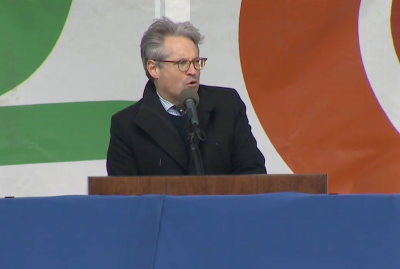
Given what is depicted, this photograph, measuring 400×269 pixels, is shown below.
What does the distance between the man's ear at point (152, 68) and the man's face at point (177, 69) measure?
0.09ft

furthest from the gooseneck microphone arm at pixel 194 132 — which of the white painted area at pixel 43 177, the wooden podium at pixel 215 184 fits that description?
the white painted area at pixel 43 177

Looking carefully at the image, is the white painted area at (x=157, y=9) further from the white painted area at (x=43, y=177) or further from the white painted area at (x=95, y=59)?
the white painted area at (x=43, y=177)

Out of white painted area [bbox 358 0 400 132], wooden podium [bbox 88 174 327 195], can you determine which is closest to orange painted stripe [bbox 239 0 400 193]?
white painted area [bbox 358 0 400 132]

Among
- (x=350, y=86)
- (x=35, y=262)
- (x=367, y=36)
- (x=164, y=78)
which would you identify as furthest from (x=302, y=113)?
(x=35, y=262)

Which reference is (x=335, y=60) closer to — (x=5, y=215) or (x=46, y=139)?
(x=46, y=139)

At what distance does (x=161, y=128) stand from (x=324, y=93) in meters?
1.00

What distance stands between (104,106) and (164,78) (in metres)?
0.75

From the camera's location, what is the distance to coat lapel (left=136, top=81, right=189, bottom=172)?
274cm

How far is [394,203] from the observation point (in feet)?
6.00

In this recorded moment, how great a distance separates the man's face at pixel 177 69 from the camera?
9.22ft

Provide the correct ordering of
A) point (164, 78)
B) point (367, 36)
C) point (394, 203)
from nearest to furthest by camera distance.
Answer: point (394, 203) < point (164, 78) < point (367, 36)

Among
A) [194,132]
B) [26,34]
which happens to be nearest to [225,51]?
[26,34]

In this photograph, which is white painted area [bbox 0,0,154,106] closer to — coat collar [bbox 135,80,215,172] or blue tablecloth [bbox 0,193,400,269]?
coat collar [bbox 135,80,215,172]

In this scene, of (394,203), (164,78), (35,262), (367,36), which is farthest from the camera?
(367,36)
